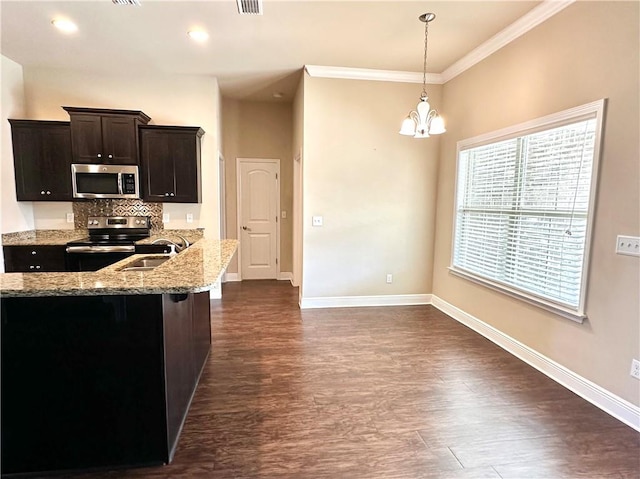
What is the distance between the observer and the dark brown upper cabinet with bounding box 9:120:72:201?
13.0 ft

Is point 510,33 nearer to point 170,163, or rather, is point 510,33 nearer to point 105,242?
point 170,163

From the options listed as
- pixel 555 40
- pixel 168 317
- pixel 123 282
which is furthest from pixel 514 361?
pixel 123 282

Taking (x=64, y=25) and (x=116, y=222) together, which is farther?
(x=116, y=222)

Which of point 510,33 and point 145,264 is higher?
point 510,33

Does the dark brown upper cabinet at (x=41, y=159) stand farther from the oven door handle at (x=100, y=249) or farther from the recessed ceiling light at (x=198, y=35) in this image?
the recessed ceiling light at (x=198, y=35)

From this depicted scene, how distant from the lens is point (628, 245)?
85.8 inches

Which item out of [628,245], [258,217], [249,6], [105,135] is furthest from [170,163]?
[628,245]

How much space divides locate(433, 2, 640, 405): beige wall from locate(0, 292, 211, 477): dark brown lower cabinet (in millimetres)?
2802

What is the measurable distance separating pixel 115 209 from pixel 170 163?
0.98 m

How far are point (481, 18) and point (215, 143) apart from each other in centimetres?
330

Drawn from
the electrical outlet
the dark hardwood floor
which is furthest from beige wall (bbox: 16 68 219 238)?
the electrical outlet

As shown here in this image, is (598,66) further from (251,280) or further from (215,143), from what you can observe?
(251,280)

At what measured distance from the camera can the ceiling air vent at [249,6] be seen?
8.34ft

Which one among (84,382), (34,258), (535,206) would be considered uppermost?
(535,206)
